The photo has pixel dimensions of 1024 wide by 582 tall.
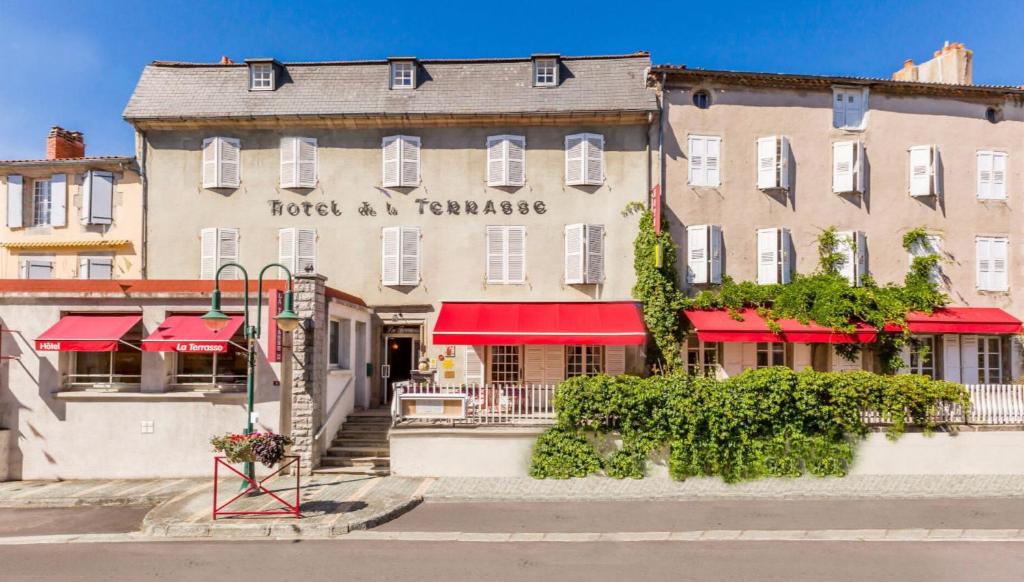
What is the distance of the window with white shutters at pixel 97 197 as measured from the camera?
60.8ft

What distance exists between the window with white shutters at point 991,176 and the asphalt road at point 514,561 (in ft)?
43.8

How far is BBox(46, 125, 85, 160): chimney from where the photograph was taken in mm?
19688

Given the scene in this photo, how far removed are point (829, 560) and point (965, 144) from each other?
16.0m

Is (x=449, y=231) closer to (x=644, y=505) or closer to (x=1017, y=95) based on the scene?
(x=644, y=505)

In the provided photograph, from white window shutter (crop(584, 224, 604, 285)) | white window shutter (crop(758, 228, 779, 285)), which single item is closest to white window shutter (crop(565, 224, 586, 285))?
white window shutter (crop(584, 224, 604, 285))

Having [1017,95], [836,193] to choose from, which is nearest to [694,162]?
[836,193]

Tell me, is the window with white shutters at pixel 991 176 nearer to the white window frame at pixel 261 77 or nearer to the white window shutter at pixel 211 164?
the white window frame at pixel 261 77

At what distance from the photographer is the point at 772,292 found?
709 inches

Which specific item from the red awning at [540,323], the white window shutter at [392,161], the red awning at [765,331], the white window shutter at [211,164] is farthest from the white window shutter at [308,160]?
the red awning at [765,331]

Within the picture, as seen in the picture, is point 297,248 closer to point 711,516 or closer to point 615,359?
point 615,359

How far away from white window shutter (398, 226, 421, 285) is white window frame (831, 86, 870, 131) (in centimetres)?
1303

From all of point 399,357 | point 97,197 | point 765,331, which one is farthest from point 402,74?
point 765,331

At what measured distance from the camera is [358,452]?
1497 centimetres

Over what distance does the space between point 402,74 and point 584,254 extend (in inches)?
306
